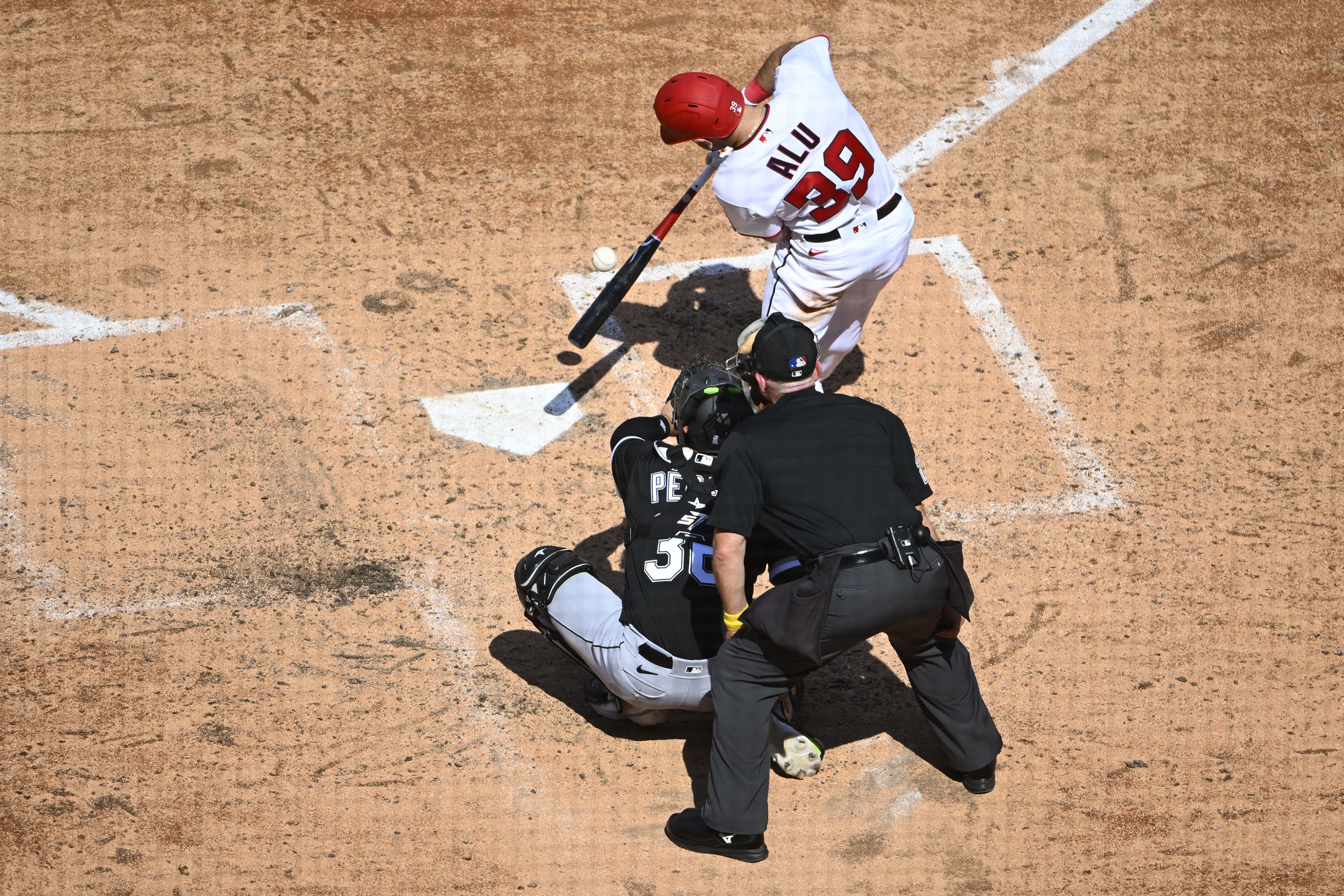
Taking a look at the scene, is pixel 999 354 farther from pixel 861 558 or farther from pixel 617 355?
pixel 861 558

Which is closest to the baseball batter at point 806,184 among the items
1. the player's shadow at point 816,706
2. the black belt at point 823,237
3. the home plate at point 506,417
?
the black belt at point 823,237

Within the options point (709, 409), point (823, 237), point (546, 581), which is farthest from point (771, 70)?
point (546, 581)

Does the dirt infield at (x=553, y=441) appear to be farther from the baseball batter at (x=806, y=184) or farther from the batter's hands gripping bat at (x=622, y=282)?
the baseball batter at (x=806, y=184)

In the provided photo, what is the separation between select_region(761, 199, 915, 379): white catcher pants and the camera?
16.2 feet

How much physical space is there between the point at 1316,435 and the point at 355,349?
4.35 meters

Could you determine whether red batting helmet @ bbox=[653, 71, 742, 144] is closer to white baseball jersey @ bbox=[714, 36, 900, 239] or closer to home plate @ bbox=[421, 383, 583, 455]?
white baseball jersey @ bbox=[714, 36, 900, 239]

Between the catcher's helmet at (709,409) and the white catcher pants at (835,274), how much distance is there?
906mm

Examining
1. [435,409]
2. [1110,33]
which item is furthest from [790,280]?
[1110,33]

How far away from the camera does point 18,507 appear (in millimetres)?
4855

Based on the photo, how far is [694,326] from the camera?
589 cm

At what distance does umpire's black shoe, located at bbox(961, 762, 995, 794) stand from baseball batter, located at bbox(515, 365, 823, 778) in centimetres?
49

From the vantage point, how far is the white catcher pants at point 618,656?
381cm

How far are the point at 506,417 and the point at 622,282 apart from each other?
0.80m

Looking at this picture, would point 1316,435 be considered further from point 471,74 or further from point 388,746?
point 471,74
